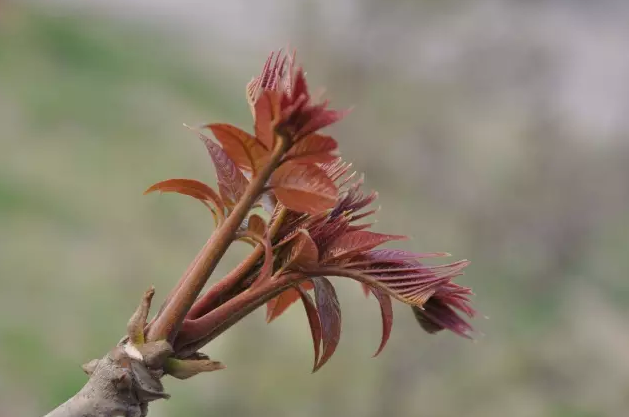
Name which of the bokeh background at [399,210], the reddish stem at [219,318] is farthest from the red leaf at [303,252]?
the bokeh background at [399,210]

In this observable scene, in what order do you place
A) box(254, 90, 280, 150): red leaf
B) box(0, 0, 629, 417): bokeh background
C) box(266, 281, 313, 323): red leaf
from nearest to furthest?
1. box(254, 90, 280, 150): red leaf
2. box(266, 281, 313, 323): red leaf
3. box(0, 0, 629, 417): bokeh background

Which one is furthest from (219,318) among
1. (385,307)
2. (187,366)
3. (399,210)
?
(399,210)

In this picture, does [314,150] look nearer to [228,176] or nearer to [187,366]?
[228,176]

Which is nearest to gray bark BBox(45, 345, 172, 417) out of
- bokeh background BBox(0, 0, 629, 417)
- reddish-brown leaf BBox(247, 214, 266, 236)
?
reddish-brown leaf BBox(247, 214, 266, 236)

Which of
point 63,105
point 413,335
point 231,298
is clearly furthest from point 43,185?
point 231,298

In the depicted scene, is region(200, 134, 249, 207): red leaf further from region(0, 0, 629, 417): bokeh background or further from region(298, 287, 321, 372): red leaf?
region(0, 0, 629, 417): bokeh background

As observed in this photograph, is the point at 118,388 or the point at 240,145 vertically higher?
the point at 240,145
